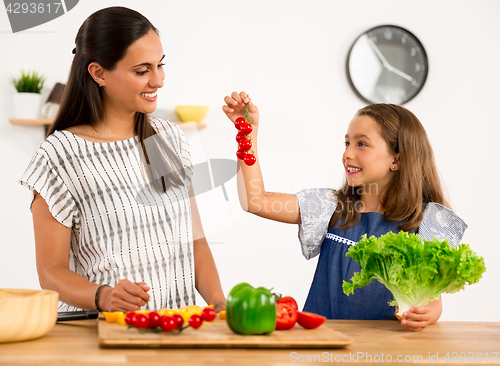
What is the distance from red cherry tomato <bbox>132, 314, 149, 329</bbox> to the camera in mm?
945

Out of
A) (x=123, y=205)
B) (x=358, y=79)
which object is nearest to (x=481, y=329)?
(x=123, y=205)

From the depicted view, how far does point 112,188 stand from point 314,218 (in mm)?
648

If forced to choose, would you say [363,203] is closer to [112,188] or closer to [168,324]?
[112,188]

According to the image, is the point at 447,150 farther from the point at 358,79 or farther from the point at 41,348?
the point at 41,348

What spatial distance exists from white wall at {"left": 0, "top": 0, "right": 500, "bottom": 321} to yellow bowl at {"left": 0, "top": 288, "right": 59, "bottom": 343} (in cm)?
227

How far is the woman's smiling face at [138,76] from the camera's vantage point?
1348 millimetres

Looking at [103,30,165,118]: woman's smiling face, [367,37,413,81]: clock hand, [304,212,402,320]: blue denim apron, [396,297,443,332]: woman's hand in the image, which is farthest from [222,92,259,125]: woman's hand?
[367,37,413,81]: clock hand

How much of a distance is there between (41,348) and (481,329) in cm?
98

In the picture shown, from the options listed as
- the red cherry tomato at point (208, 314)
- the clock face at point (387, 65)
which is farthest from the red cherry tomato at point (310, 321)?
the clock face at point (387, 65)

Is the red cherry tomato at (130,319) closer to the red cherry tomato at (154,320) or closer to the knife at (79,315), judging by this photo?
the red cherry tomato at (154,320)

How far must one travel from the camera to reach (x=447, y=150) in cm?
331

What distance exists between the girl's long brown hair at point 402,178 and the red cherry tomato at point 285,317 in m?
0.63

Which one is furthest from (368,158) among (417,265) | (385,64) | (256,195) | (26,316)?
(385,64)

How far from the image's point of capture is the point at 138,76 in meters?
1.36
